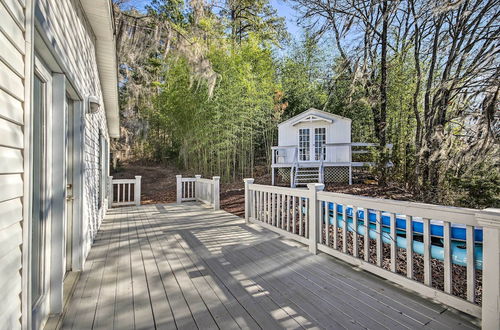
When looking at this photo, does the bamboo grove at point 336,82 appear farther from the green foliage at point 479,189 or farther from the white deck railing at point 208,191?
the white deck railing at point 208,191

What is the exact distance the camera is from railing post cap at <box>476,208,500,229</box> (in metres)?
1.62

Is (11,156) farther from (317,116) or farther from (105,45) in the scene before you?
(317,116)

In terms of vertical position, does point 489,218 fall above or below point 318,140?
below

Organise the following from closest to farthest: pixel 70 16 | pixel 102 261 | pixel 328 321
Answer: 1. pixel 328 321
2. pixel 70 16
3. pixel 102 261

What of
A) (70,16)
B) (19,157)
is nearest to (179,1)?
(70,16)

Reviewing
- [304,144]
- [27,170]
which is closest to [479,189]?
[304,144]

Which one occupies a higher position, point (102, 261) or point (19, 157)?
point (19, 157)

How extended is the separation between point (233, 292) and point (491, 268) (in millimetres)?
1769

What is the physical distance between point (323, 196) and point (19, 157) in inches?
110

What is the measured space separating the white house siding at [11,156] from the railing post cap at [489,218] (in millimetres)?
2444

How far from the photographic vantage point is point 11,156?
1.08 meters

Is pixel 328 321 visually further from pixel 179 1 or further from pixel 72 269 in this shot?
pixel 179 1

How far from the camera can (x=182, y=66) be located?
31.8ft

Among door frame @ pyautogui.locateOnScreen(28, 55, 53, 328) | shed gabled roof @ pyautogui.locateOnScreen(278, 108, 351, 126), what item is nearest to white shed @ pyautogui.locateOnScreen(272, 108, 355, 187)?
shed gabled roof @ pyautogui.locateOnScreen(278, 108, 351, 126)
